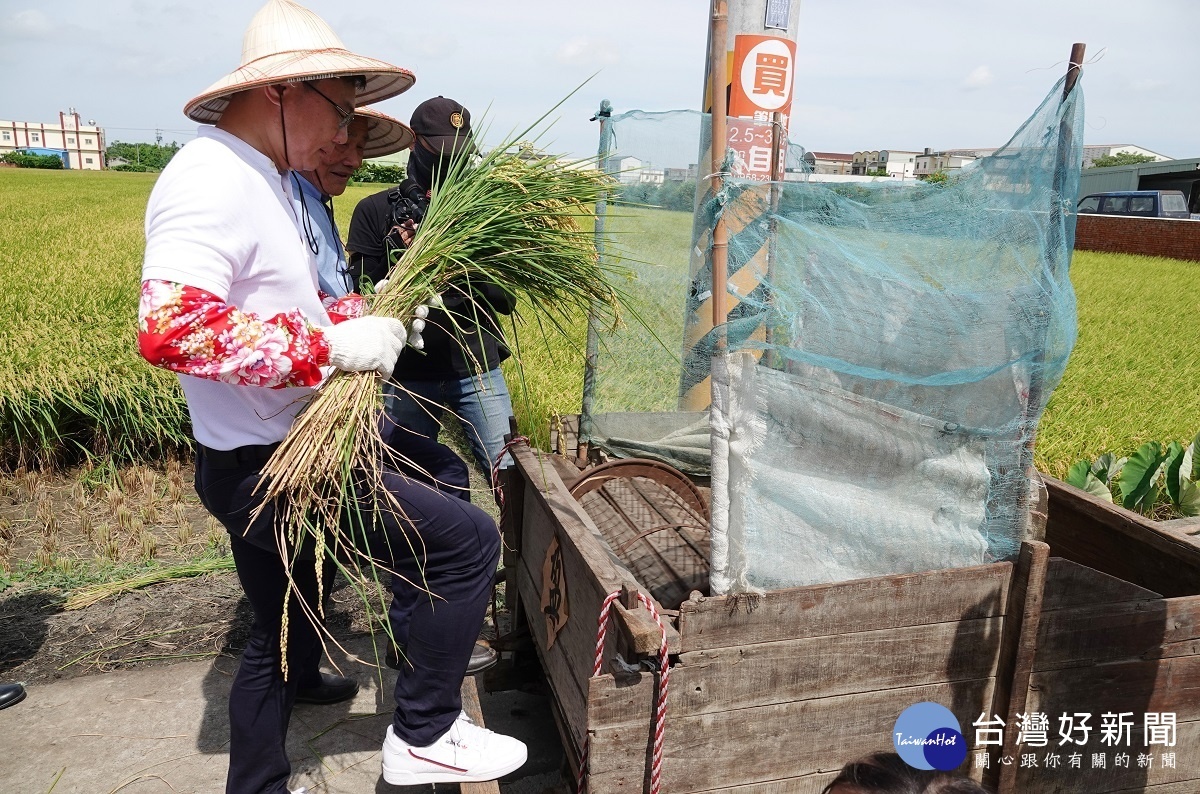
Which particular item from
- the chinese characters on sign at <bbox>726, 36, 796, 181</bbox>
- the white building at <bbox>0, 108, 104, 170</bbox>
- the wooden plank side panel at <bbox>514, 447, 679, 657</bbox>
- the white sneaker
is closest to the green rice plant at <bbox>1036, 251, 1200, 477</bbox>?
the chinese characters on sign at <bbox>726, 36, 796, 181</bbox>

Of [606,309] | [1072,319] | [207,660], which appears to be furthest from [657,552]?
[207,660]

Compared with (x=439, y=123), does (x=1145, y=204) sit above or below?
above

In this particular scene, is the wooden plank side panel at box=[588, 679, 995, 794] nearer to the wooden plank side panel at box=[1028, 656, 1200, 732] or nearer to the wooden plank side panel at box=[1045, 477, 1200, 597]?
the wooden plank side panel at box=[1028, 656, 1200, 732]

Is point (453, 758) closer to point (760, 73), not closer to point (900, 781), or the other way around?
point (900, 781)

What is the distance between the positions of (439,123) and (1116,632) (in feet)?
7.07

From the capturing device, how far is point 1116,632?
1764mm

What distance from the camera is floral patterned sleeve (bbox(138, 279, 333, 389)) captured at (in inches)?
54.4

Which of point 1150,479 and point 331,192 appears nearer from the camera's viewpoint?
point 331,192

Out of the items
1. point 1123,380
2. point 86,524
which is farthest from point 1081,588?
point 1123,380

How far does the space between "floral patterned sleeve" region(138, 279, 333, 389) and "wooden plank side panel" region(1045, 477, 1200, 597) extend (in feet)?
6.78

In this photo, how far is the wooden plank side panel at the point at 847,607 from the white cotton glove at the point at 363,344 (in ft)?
2.45

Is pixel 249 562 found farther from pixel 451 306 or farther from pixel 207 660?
pixel 207 660

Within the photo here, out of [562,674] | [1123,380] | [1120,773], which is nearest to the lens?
[1120,773]

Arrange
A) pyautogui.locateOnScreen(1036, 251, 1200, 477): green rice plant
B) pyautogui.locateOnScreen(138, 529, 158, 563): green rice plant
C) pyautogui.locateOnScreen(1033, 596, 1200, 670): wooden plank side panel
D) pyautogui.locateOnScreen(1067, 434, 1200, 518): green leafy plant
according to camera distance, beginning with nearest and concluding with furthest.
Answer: pyautogui.locateOnScreen(1033, 596, 1200, 670): wooden plank side panel < pyautogui.locateOnScreen(138, 529, 158, 563): green rice plant < pyautogui.locateOnScreen(1067, 434, 1200, 518): green leafy plant < pyautogui.locateOnScreen(1036, 251, 1200, 477): green rice plant
